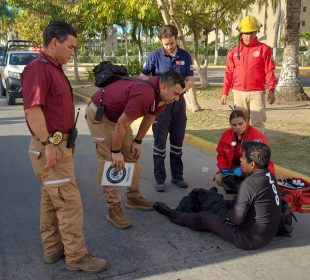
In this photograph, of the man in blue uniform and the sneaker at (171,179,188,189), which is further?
the sneaker at (171,179,188,189)

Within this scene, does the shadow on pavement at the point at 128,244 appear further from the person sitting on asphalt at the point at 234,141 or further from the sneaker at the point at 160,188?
the person sitting on asphalt at the point at 234,141

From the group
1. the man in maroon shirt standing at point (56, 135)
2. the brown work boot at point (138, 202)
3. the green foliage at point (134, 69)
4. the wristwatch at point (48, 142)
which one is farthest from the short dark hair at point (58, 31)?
the green foliage at point (134, 69)

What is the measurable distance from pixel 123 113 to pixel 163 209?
137cm

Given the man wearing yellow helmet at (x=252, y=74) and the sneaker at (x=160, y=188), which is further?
the man wearing yellow helmet at (x=252, y=74)

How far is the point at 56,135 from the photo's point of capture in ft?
9.59

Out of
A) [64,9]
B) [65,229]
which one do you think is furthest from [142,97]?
[64,9]

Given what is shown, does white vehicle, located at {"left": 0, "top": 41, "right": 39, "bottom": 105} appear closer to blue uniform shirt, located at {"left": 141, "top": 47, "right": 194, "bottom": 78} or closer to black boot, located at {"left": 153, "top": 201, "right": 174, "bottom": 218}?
blue uniform shirt, located at {"left": 141, "top": 47, "right": 194, "bottom": 78}

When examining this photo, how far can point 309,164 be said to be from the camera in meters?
5.82

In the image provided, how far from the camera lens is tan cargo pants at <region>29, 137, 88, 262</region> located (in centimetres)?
299

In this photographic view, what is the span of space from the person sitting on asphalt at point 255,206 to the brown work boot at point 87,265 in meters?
1.14

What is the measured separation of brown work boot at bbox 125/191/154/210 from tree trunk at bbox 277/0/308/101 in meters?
8.35

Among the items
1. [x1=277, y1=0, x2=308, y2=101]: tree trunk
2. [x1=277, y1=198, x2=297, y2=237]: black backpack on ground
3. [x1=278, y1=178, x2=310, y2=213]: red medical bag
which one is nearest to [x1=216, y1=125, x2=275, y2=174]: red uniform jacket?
[x1=278, y1=178, x2=310, y2=213]: red medical bag

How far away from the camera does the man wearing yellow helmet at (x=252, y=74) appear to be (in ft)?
18.9

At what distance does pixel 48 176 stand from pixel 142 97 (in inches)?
38.6
